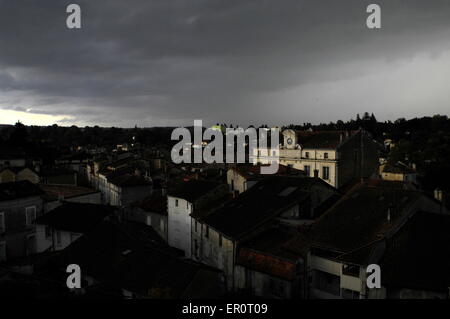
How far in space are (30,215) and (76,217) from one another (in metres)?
5.93

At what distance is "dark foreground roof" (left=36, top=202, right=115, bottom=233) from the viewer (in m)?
37.0

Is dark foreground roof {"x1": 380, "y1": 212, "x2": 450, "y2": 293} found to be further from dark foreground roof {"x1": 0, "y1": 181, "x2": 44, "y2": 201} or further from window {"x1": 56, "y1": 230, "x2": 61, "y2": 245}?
dark foreground roof {"x1": 0, "y1": 181, "x2": 44, "y2": 201}

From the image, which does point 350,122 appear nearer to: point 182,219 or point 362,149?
point 362,149

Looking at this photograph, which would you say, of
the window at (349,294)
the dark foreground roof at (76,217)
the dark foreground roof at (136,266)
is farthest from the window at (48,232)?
the window at (349,294)

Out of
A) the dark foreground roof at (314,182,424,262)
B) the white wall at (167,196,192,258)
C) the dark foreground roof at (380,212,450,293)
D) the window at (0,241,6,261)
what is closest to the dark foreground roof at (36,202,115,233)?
the window at (0,241,6,261)

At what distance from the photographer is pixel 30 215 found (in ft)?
134

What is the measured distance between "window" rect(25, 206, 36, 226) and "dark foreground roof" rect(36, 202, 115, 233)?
182 cm

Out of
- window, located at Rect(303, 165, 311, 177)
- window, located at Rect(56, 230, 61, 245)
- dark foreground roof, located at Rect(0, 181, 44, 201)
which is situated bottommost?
window, located at Rect(56, 230, 61, 245)

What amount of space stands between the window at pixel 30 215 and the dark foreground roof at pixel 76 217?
1.82 m

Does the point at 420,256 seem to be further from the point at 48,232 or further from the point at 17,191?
the point at 17,191

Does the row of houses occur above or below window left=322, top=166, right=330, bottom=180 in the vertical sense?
below

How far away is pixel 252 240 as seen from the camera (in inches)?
1145
